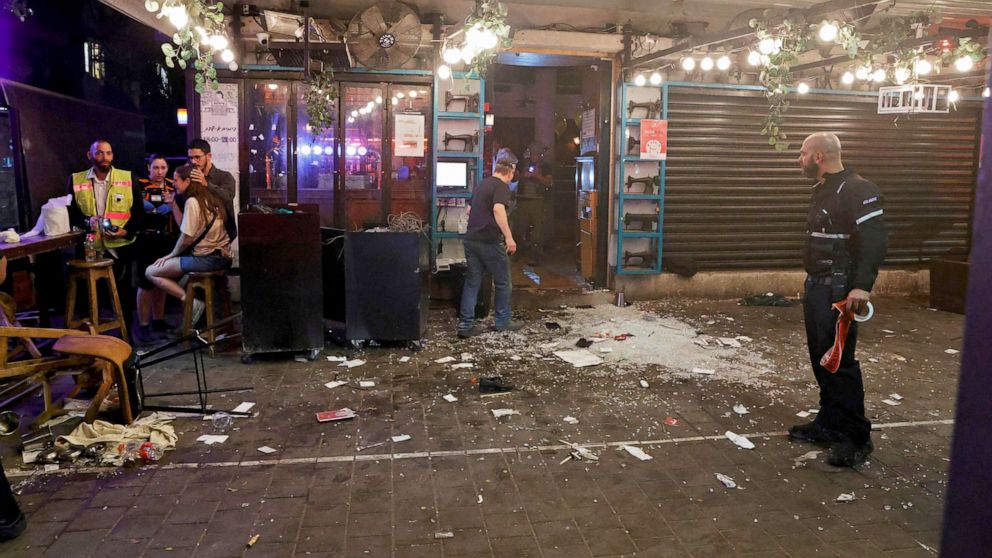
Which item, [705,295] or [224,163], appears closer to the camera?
[224,163]

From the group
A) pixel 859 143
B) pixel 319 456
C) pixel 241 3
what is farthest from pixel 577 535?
pixel 859 143

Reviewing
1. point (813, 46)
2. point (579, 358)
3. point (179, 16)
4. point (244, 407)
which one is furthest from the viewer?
point (813, 46)

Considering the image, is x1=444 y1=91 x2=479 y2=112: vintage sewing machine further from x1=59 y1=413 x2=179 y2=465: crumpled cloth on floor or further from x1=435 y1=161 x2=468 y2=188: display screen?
x1=59 y1=413 x2=179 y2=465: crumpled cloth on floor

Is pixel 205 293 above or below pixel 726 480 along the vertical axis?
above

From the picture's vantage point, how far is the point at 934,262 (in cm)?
1052

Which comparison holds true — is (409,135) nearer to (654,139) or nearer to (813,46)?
(654,139)

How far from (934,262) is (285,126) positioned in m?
9.92

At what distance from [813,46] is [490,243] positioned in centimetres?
435

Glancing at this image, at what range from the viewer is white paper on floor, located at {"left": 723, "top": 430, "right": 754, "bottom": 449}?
5172 millimetres

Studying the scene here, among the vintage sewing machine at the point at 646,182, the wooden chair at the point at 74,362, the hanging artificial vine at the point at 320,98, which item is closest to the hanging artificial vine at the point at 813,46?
the vintage sewing machine at the point at 646,182

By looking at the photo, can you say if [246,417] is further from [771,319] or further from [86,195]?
[771,319]

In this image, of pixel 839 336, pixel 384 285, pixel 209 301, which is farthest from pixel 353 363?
pixel 839 336

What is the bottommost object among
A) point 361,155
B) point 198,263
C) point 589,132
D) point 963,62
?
point 198,263

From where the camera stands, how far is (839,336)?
486cm
